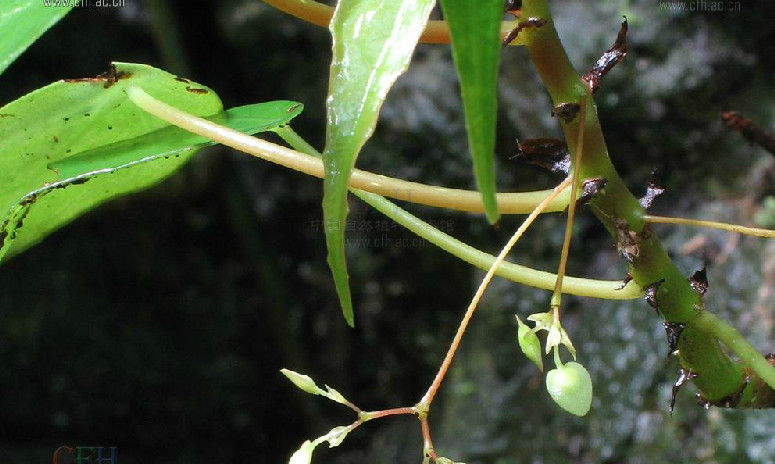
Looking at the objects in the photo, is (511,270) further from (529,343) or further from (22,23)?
(22,23)

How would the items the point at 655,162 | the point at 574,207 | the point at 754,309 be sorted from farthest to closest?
the point at 655,162 < the point at 754,309 < the point at 574,207

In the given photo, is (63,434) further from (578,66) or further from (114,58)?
(578,66)

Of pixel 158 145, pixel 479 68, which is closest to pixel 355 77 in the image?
pixel 479 68

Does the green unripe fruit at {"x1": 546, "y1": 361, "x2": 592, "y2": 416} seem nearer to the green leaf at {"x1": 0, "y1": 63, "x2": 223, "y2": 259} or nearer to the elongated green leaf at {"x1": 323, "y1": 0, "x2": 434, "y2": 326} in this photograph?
the elongated green leaf at {"x1": 323, "y1": 0, "x2": 434, "y2": 326}

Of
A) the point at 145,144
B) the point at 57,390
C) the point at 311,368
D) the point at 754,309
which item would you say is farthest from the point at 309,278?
the point at 145,144

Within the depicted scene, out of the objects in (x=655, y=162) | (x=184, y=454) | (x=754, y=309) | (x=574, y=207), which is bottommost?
(x=184, y=454)
